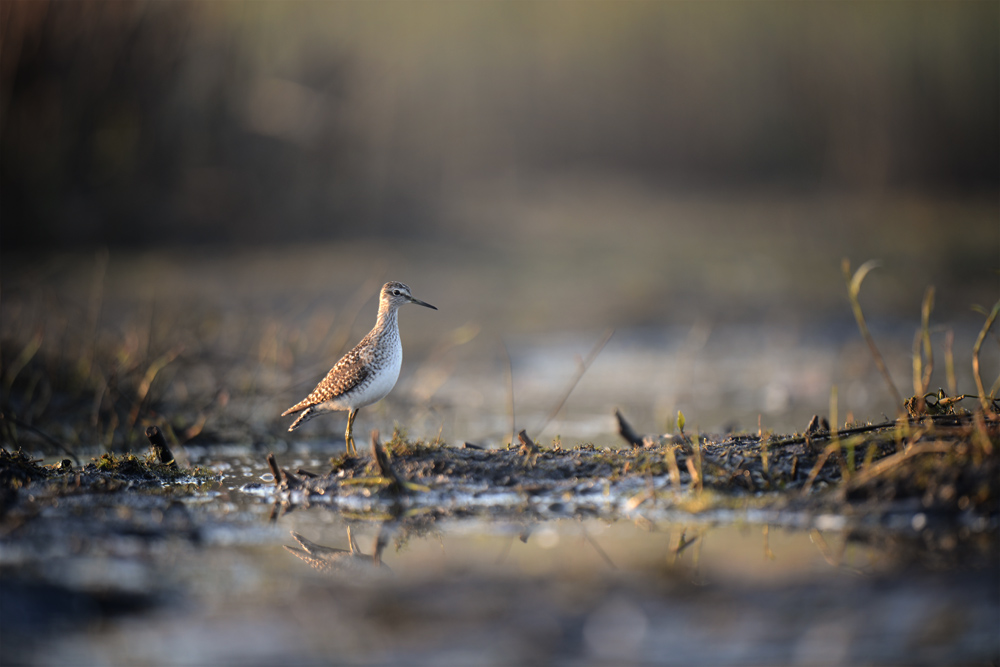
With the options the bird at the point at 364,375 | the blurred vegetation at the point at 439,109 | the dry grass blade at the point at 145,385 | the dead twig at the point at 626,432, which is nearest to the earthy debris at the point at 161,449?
the bird at the point at 364,375

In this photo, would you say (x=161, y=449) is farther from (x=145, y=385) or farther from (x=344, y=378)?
(x=145, y=385)

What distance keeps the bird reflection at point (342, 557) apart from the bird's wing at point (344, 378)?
1.36m

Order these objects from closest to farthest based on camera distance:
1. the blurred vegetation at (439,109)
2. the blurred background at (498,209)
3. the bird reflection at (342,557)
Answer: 1. the bird reflection at (342,557)
2. the blurred background at (498,209)
3. the blurred vegetation at (439,109)

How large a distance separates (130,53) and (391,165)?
5.48 metres

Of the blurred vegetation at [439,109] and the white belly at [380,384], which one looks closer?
the white belly at [380,384]

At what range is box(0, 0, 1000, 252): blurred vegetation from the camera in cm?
1294

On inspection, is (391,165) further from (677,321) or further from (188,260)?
(677,321)

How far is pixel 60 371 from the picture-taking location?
25.6 feet

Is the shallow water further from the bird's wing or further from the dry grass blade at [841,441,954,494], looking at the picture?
the bird's wing

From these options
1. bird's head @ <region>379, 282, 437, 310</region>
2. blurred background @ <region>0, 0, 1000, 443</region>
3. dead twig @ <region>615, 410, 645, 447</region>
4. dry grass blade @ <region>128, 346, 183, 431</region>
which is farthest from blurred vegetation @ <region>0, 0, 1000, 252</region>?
dead twig @ <region>615, 410, 645, 447</region>

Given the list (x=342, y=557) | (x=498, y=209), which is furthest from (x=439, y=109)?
(x=342, y=557)

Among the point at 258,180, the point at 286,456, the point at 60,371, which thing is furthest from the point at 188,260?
the point at 286,456

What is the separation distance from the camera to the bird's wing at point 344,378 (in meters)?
5.81

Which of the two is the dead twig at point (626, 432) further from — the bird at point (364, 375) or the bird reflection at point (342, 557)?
the bird reflection at point (342, 557)
